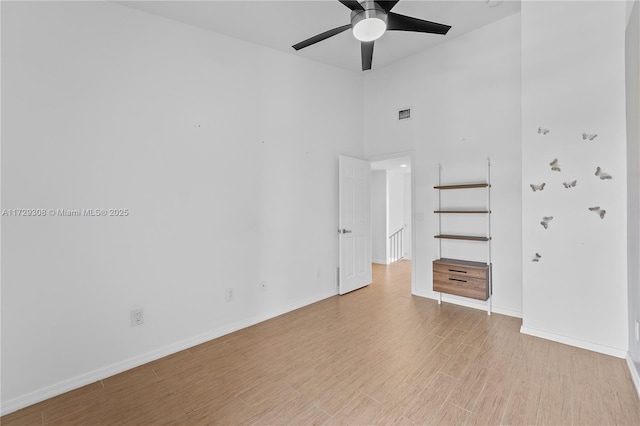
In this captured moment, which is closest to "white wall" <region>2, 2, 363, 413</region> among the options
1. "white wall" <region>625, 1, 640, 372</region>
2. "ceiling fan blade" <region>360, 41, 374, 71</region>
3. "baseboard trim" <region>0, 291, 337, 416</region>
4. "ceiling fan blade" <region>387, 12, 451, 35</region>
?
"baseboard trim" <region>0, 291, 337, 416</region>

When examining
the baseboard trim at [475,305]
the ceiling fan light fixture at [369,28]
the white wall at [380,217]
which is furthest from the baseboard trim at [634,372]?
the white wall at [380,217]

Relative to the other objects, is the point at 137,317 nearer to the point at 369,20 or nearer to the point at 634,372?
the point at 369,20

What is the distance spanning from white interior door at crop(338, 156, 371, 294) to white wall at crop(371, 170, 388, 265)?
2.05 metres

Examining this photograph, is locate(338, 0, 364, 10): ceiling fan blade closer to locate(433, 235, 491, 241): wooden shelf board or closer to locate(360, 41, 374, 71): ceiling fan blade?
locate(360, 41, 374, 71): ceiling fan blade

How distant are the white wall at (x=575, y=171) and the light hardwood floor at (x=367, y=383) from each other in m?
0.39

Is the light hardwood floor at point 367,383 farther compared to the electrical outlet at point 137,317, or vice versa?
the electrical outlet at point 137,317

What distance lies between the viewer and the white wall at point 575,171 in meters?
2.62

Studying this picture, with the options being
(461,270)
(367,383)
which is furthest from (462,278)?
(367,383)

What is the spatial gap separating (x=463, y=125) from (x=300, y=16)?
2.44 meters

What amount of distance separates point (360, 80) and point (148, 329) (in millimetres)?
4573

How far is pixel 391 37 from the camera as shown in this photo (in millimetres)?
3746

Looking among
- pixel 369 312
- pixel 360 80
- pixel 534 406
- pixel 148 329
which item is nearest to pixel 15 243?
pixel 148 329

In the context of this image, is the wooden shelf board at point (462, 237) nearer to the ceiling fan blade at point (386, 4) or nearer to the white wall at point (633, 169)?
the white wall at point (633, 169)

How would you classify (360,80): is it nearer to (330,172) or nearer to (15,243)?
(330,172)
